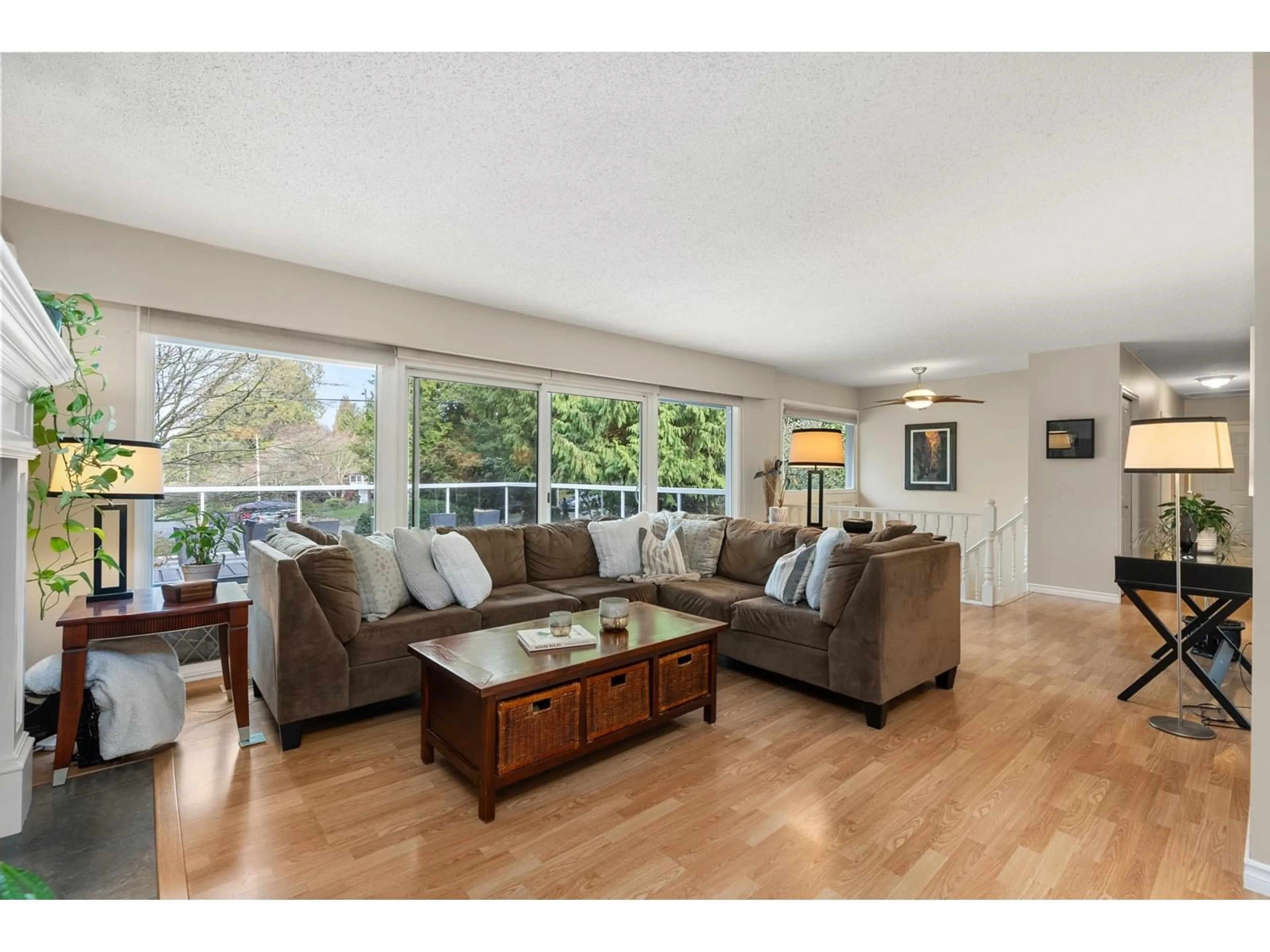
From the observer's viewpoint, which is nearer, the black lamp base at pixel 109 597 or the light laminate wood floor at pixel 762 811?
the light laminate wood floor at pixel 762 811

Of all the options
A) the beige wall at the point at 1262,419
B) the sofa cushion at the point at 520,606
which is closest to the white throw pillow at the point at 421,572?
the sofa cushion at the point at 520,606

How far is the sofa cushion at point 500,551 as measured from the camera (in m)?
3.82

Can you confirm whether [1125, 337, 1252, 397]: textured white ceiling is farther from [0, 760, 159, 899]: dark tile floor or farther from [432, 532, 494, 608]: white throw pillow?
Result: [0, 760, 159, 899]: dark tile floor

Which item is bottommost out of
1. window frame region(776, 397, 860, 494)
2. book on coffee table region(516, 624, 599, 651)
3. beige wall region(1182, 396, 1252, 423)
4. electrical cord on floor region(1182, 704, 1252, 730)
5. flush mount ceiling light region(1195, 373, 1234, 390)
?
electrical cord on floor region(1182, 704, 1252, 730)

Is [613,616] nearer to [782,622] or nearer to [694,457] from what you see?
[782,622]

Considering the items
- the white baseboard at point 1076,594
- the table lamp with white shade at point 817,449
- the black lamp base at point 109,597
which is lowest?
the white baseboard at point 1076,594

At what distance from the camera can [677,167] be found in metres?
2.36

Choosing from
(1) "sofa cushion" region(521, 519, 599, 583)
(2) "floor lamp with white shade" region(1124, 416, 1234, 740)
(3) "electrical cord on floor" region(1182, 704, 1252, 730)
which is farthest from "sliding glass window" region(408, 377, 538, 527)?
(3) "electrical cord on floor" region(1182, 704, 1252, 730)

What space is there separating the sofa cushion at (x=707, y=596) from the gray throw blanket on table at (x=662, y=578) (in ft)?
0.11

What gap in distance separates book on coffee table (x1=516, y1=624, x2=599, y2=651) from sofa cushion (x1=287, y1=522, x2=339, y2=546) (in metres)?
1.24

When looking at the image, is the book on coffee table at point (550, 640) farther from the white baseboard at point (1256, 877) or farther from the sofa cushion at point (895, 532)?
the white baseboard at point (1256, 877)

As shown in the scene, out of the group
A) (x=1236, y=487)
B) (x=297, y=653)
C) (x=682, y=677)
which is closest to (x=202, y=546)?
(x=297, y=653)

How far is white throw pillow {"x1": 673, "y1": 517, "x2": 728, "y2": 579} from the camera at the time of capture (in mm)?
A: 4293

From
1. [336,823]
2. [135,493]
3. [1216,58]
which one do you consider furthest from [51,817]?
[1216,58]
